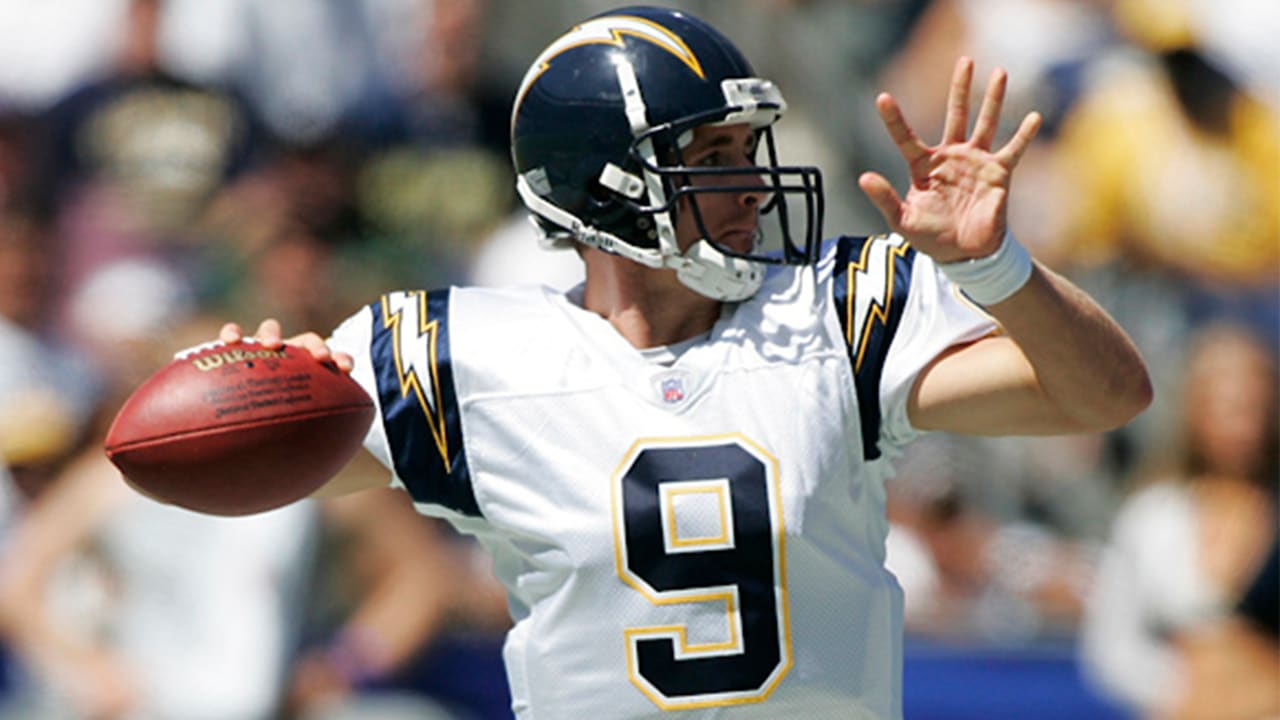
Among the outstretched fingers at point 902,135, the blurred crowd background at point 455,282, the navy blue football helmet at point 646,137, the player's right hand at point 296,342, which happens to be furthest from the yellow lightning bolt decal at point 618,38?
the blurred crowd background at point 455,282

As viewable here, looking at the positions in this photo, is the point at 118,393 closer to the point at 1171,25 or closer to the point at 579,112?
the point at 579,112

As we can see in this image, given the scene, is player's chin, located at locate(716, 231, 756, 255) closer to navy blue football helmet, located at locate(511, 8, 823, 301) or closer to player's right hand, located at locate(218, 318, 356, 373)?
navy blue football helmet, located at locate(511, 8, 823, 301)

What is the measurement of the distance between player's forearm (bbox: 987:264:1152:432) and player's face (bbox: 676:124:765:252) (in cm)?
42

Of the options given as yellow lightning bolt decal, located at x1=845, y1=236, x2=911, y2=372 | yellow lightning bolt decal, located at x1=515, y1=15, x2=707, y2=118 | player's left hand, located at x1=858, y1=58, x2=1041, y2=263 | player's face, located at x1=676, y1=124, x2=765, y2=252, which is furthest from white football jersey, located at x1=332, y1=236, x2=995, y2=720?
yellow lightning bolt decal, located at x1=515, y1=15, x2=707, y2=118

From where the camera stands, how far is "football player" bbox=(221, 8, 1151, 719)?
2514 mm

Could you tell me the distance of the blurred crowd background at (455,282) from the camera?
15.7ft

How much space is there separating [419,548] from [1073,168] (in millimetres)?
2509

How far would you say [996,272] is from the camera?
238 centimetres

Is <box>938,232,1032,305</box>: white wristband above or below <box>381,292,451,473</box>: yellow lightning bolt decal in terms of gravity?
above

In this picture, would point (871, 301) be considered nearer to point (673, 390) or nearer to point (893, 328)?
point (893, 328)

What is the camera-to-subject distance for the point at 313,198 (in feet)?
18.7

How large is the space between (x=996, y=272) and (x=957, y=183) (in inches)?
5.1

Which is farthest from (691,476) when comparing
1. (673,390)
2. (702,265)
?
(702,265)

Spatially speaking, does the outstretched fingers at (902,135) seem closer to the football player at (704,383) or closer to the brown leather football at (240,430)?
the football player at (704,383)
